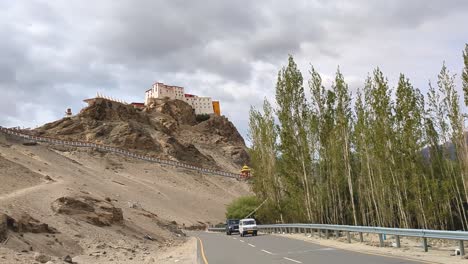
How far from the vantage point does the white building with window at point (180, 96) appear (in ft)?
511

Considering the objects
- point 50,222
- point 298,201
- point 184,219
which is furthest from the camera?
point 184,219

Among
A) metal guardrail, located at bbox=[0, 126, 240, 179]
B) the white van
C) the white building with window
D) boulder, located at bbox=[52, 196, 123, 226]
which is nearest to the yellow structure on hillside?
metal guardrail, located at bbox=[0, 126, 240, 179]

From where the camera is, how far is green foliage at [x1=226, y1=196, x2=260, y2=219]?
56.8m

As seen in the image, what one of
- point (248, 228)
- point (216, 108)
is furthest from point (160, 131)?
point (248, 228)

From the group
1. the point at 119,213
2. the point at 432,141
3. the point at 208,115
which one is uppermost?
the point at 208,115

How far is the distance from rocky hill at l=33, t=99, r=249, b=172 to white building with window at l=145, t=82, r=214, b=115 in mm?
5873

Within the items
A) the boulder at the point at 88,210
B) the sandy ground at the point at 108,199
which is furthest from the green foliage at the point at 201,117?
the boulder at the point at 88,210

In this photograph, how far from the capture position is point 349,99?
1390 inches

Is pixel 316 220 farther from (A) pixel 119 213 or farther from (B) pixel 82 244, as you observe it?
(B) pixel 82 244

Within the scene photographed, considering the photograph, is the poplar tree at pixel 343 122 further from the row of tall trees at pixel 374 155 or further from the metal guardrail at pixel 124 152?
the metal guardrail at pixel 124 152

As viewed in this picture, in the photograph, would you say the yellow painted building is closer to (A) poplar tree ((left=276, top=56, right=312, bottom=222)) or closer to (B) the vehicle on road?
(B) the vehicle on road

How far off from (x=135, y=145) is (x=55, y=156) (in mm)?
34313

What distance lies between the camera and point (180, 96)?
6319 inches

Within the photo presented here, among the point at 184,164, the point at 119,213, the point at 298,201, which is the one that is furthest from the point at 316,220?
the point at 184,164
